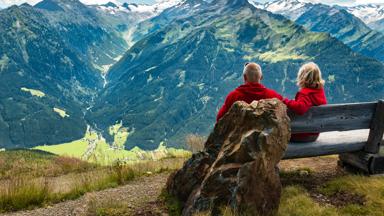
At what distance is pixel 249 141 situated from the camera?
779 centimetres

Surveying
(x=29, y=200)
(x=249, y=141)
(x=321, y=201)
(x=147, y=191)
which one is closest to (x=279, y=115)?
(x=249, y=141)

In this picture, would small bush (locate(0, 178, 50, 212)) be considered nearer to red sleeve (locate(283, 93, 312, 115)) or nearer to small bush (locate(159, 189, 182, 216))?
small bush (locate(159, 189, 182, 216))

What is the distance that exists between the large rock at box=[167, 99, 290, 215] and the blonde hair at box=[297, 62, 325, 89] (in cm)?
261

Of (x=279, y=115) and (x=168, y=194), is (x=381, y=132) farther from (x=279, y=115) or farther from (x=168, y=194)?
(x=168, y=194)

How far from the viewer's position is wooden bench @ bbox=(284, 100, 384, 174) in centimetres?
1029

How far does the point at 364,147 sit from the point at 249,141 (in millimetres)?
5291

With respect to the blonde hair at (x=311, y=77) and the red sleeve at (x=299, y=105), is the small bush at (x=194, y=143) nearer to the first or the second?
the blonde hair at (x=311, y=77)

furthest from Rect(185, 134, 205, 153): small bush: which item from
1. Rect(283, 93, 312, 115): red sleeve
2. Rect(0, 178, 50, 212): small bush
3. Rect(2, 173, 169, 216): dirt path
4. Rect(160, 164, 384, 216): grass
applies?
Rect(0, 178, 50, 212): small bush

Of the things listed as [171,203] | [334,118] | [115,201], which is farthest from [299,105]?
[115,201]

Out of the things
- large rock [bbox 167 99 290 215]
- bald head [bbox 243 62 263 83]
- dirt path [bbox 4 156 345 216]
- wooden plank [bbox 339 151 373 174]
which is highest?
bald head [bbox 243 62 263 83]

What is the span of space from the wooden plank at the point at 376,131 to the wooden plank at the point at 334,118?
12cm

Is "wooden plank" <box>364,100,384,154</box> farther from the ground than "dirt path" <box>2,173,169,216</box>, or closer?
farther from the ground

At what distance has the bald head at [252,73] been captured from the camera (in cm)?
959

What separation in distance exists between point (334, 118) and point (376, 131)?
5.06ft
